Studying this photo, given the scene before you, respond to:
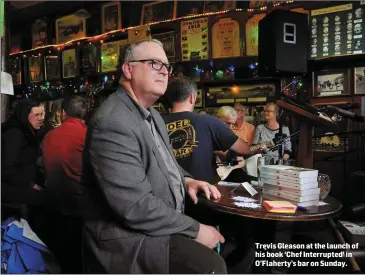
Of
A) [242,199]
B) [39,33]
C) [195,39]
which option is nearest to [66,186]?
[242,199]

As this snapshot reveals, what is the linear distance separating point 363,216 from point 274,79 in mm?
2276

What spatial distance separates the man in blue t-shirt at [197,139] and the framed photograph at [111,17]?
3.30 metres

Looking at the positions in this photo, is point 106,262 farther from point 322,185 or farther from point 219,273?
point 322,185

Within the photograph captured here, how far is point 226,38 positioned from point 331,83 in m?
1.56

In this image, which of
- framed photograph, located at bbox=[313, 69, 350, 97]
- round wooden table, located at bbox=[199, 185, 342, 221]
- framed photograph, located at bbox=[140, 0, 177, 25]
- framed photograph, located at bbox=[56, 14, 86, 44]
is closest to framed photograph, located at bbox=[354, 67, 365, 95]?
framed photograph, located at bbox=[313, 69, 350, 97]

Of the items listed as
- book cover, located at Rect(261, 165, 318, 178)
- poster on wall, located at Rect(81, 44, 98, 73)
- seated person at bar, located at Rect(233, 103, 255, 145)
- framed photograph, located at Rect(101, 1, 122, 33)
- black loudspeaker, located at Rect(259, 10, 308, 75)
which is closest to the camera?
book cover, located at Rect(261, 165, 318, 178)

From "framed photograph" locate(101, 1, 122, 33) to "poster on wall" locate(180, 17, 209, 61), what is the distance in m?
1.21

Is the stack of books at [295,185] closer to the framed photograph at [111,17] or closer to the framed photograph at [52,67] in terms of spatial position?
the framed photograph at [111,17]

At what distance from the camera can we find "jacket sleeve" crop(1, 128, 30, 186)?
7.81 feet

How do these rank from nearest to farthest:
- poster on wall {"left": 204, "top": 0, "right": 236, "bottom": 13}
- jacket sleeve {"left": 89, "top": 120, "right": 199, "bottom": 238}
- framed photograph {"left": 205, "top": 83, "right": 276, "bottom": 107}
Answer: jacket sleeve {"left": 89, "top": 120, "right": 199, "bottom": 238}, poster on wall {"left": 204, "top": 0, "right": 236, "bottom": 13}, framed photograph {"left": 205, "top": 83, "right": 276, "bottom": 107}

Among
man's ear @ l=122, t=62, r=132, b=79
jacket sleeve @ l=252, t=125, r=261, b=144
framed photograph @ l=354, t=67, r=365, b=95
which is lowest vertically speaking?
jacket sleeve @ l=252, t=125, r=261, b=144

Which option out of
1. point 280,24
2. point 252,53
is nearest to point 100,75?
point 252,53

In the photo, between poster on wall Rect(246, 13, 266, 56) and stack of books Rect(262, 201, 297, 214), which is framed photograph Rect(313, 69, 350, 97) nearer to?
poster on wall Rect(246, 13, 266, 56)

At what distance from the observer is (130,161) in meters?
1.26
